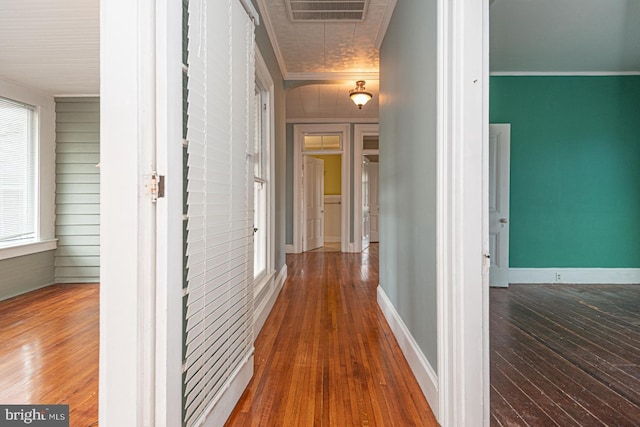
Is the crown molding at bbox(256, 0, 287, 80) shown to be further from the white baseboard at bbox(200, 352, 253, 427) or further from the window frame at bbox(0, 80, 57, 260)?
the window frame at bbox(0, 80, 57, 260)

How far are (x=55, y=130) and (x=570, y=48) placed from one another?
20.8ft

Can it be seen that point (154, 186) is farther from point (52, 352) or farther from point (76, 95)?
point (76, 95)

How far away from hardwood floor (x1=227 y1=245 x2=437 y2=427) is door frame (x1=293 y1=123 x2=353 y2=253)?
10.7 ft

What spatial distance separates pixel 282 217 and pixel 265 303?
1.47m

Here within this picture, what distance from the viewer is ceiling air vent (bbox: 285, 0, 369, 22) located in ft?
9.30

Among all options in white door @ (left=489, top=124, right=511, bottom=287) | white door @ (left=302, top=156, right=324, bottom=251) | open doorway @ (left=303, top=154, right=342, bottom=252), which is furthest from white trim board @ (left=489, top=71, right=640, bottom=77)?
open doorway @ (left=303, top=154, right=342, bottom=252)

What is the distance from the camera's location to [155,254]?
1082 mm

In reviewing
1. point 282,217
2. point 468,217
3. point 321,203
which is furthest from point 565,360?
point 321,203

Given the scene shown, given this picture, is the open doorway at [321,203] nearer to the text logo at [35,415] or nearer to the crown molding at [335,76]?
the crown molding at [335,76]

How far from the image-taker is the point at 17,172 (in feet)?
12.7

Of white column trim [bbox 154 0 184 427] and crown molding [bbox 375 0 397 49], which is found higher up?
crown molding [bbox 375 0 397 49]

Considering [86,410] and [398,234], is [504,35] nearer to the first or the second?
[398,234]

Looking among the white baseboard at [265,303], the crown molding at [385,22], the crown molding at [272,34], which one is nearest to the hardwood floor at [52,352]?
the white baseboard at [265,303]

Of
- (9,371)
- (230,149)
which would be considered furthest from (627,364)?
(9,371)
